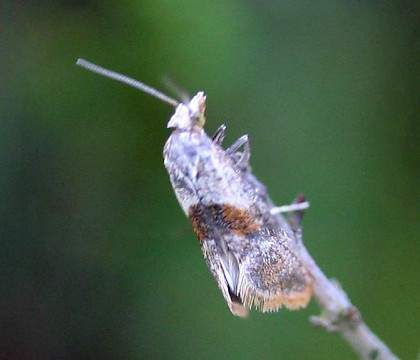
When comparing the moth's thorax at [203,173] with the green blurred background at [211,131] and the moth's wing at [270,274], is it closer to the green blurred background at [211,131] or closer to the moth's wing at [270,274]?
the moth's wing at [270,274]

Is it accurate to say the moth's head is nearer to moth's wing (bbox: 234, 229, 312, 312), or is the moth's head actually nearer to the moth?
the moth

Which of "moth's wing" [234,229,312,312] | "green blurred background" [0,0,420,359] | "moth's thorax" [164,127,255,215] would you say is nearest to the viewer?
"moth's wing" [234,229,312,312]

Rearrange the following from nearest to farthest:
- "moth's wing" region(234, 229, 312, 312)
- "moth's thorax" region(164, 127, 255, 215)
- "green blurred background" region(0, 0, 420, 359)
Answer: "moth's wing" region(234, 229, 312, 312) → "moth's thorax" region(164, 127, 255, 215) → "green blurred background" region(0, 0, 420, 359)

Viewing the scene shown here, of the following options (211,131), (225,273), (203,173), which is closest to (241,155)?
(203,173)

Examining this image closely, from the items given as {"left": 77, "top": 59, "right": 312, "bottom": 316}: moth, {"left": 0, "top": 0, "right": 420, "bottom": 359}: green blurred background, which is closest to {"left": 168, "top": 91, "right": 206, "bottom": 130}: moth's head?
{"left": 77, "top": 59, "right": 312, "bottom": 316}: moth

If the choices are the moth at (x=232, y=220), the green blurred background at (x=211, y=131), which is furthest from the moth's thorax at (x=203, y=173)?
the green blurred background at (x=211, y=131)

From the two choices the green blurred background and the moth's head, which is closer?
the moth's head

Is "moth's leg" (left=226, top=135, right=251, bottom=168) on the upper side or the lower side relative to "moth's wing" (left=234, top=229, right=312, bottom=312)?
upper

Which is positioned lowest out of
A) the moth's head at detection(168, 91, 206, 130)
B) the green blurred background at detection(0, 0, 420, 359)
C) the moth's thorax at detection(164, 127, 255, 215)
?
the moth's thorax at detection(164, 127, 255, 215)
